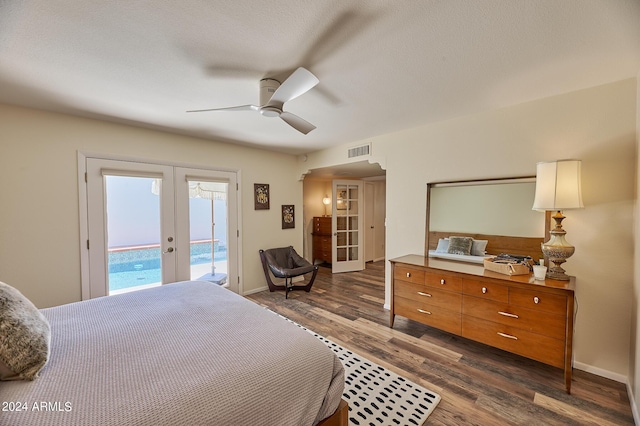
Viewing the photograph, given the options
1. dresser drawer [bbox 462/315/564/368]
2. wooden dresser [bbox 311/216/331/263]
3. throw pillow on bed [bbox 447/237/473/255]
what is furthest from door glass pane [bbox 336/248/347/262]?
dresser drawer [bbox 462/315/564/368]

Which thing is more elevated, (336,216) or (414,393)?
(336,216)

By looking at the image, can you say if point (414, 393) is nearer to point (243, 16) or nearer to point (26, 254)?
point (243, 16)

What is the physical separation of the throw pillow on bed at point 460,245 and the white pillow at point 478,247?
0.03m

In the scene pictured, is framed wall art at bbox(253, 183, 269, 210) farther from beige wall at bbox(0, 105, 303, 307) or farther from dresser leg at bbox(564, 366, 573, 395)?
dresser leg at bbox(564, 366, 573, 395)

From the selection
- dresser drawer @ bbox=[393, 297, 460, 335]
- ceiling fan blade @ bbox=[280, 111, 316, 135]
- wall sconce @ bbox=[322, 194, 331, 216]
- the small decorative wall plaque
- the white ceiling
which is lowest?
dresser drawer @ bbox=[393, 297, 460, 335]

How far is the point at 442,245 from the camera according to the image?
299 centimetres

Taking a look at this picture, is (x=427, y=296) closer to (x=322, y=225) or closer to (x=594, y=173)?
(x=594, y=173)

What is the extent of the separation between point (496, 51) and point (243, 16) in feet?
5.18

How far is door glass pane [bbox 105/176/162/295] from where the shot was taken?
3.01 meters

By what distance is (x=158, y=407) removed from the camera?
90 centimetres

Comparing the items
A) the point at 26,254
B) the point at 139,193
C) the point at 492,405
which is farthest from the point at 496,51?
the point at 26,254

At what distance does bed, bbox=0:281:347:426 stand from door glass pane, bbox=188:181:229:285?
1.96 m

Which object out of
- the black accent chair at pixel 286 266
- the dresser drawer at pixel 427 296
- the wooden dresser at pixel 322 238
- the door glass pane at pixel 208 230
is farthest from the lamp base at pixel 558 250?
the wooden dresser at pixel 322 238

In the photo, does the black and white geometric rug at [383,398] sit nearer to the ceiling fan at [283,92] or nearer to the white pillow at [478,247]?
the white pillow at [478,247]
